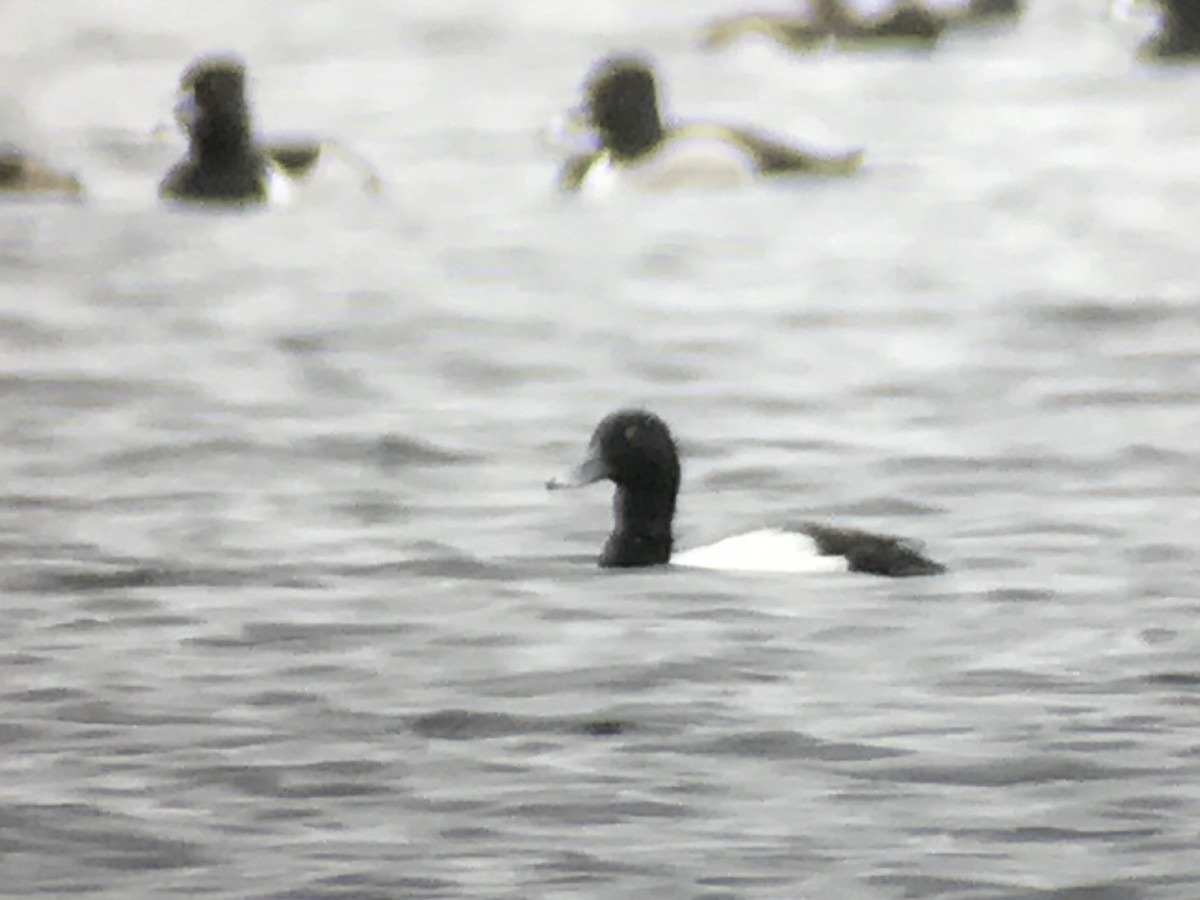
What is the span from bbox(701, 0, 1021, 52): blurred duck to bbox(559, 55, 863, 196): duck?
300 cm

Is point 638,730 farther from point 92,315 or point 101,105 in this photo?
point 101,105

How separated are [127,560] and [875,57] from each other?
9.10m

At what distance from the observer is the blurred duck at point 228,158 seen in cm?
1228

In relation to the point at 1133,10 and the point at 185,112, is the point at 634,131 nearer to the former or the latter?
the point at 185,112

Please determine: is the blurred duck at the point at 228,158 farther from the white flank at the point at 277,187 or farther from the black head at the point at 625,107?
the black head at the point at 625,107

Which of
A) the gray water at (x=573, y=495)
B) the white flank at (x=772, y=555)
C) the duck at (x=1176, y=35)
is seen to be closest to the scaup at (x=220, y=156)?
the gray water at (x=573, y=495)

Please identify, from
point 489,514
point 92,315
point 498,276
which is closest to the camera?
point 489,514

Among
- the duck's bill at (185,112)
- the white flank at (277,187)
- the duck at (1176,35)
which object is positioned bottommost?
the white flank at (277,187)

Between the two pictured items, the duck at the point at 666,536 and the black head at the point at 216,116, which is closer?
the duck at the point at 666,536

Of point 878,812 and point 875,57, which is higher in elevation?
point 875,57

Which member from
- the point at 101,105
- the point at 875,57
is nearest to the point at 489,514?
the point at 101,105

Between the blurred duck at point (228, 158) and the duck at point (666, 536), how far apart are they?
4.67 m

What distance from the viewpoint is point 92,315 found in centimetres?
1057

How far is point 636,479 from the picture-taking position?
770 cm
